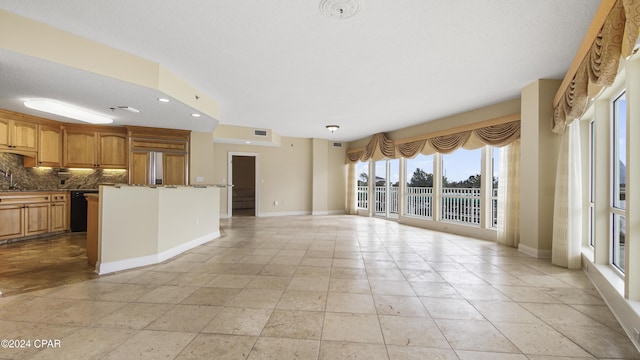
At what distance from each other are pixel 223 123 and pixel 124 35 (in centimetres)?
415

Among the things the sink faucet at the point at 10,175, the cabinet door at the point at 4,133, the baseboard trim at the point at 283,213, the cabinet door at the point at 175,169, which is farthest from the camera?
the baseboard trim at the point at 283,213

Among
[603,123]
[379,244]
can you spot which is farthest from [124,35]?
[603,123]

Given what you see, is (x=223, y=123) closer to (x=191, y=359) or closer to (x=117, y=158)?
(x=117, y=158)

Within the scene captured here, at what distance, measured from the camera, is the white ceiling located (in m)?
2.22

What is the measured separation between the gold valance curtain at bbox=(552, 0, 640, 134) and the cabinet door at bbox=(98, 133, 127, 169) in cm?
749

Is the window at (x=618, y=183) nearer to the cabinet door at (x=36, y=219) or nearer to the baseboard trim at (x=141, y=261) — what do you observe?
the baseboard trim at (x=141, y=261)

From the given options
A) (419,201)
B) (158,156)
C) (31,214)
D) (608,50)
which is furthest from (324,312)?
(31,214)

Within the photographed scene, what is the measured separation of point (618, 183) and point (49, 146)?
29.3 ft

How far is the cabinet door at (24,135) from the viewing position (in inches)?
181

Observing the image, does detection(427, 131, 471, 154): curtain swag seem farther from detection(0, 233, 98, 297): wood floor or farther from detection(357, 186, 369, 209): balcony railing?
detection(0, 233, 98, 297): wood floor

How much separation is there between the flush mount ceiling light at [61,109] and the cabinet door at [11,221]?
6.01ft

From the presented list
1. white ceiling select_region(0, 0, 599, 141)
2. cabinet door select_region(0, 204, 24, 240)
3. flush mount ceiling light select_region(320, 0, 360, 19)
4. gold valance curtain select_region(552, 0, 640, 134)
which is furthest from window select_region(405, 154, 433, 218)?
cabinet door select_region(0, 204, 24, 240)

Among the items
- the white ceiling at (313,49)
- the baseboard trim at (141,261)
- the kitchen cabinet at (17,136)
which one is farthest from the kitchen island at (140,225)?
the kitchen cabinet at (17,136)

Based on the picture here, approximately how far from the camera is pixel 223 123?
265 inches
